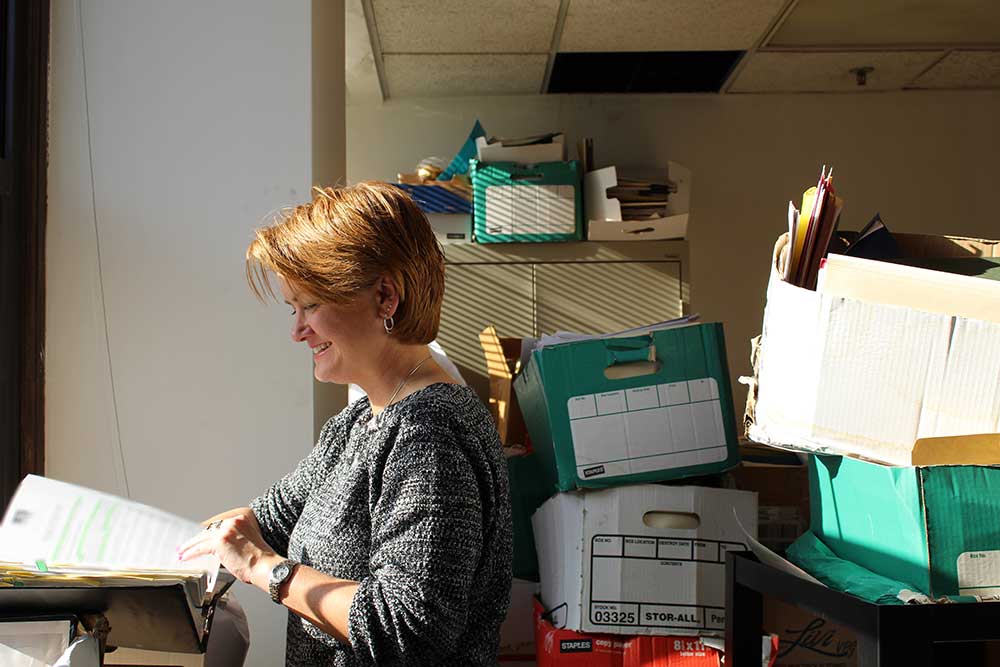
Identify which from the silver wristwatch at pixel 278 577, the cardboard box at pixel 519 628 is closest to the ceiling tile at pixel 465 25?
the cardboard box at pixel 519 628

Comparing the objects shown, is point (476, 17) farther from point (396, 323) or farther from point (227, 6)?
point (396, 323)

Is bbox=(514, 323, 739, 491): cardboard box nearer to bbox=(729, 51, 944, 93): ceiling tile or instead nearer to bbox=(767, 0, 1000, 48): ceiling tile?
A: bbox=(767, 0, 1000, 48): ceiling tile

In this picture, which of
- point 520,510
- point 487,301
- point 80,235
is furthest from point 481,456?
point 487,301

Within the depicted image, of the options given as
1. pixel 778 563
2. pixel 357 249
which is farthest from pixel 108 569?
pixel 778 563

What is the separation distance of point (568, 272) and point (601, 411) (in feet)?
6.89

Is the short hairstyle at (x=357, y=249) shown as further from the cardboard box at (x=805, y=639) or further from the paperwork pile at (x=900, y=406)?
the cardboard box at (x=805, y=639)

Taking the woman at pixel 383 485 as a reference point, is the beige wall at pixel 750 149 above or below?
above

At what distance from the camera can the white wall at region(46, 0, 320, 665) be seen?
208cm

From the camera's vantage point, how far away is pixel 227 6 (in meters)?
2.12

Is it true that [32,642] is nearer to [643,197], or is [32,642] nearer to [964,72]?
[643,197]

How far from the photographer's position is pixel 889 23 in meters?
3.62

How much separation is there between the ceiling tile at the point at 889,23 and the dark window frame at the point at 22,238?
8.51ft

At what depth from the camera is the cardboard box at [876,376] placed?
1.07 m

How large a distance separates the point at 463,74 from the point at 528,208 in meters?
0.85
